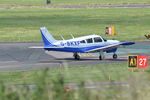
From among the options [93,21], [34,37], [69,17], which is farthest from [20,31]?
[69,17]

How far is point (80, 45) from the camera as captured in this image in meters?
46.8

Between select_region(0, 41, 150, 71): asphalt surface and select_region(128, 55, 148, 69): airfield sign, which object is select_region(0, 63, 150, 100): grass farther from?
select_region(0, 41, 150, 71): asphalt surface

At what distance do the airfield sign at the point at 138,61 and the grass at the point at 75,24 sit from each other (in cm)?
2860

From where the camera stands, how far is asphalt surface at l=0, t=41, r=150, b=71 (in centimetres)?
4417

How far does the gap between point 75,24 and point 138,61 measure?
163 ft

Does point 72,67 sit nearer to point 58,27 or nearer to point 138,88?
point 138,88

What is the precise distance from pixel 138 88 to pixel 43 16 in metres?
92.8

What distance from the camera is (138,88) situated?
9.38 m

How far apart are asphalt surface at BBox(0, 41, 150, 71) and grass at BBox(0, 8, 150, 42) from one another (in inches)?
264

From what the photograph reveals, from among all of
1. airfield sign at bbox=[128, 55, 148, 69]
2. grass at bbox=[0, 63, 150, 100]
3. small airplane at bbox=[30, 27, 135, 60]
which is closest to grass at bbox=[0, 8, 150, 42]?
small airplane at bbox=[30, 27, 135, 60]

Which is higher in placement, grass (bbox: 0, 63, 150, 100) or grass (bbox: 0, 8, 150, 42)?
grass (bbox: 0, 63, 150, 100)

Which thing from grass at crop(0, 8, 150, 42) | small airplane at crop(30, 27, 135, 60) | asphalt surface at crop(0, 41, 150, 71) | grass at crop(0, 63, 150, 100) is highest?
grass at crop(0, 63, 150, 100)

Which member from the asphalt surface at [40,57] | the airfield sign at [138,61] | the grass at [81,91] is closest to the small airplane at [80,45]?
the asphalt surface at [40,57]

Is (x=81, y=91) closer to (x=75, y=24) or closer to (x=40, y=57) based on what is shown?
(x=40, y=57)
